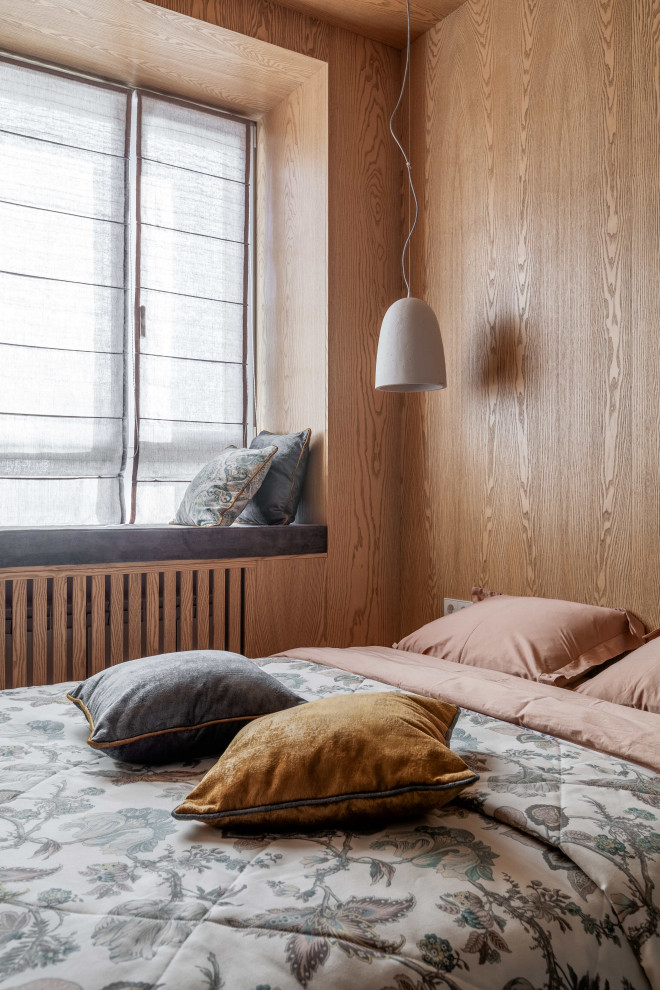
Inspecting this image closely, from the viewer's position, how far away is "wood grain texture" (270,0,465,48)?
2.78 meters

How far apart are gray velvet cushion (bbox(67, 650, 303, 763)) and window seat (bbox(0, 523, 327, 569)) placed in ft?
3.54

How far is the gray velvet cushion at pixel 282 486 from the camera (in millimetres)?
2854

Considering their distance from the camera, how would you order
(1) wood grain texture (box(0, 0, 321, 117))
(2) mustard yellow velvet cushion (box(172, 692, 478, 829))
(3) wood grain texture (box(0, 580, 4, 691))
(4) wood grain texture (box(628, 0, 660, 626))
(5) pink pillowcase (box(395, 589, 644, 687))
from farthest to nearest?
(1) wood grain texture (box(0, 0, 321, 117)) → (3) wood grain texture (box(0, 580, 4, 691)) → (4) wood grain texture (box(628, 0, 660, 626)) → (5) pink pillowcase (box(395, 589, 644, 687)) → (2) mustard yellow velvet cushion (box(172, 692, 478, 829))

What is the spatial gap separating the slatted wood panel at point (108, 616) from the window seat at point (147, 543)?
0.14 ft

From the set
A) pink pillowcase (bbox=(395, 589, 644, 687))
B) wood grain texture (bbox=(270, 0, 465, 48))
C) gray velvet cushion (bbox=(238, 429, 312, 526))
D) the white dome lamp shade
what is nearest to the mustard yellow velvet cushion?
pink pillowcase (bbox=(395, 589, 644, 687))

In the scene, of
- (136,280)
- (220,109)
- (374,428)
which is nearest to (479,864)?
(374,428)

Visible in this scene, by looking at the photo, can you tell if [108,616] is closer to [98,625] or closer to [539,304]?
[98,625]

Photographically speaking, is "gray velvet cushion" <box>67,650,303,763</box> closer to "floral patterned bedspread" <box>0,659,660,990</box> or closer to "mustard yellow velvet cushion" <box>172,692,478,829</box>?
"floral patterned bedspread" <box>0,659,660,990</box>

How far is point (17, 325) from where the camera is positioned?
2.81 metres

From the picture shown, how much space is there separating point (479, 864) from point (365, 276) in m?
2.48

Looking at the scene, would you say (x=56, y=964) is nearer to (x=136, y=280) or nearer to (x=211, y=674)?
(x=211, y=674)

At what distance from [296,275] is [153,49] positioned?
3.16ft

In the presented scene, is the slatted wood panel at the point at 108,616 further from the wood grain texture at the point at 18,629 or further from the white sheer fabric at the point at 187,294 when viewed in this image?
the white sheer fabric at the point at 187,294

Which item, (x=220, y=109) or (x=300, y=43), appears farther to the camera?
(x=220, y=109)
